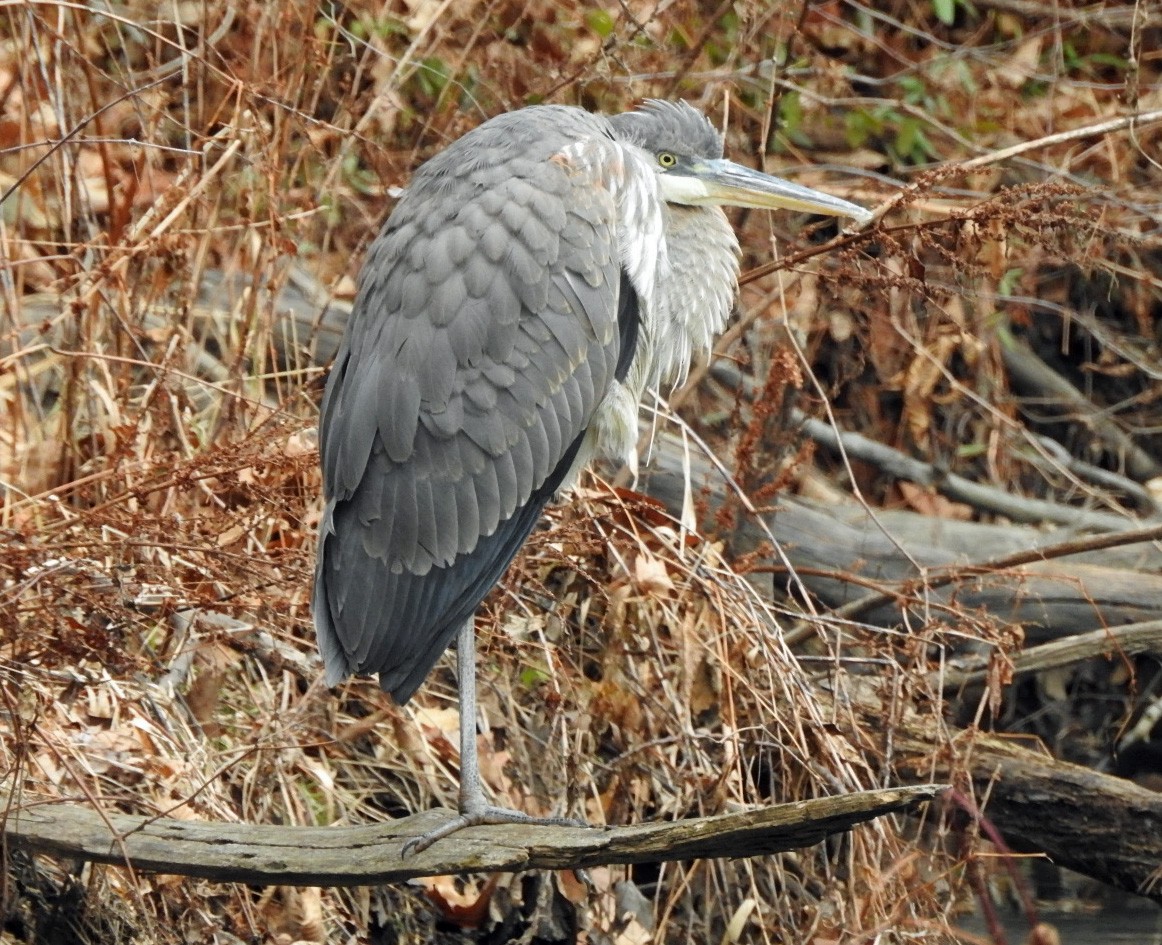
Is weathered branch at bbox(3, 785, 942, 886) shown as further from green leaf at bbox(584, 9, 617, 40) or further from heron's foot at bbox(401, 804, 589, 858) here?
green leaf at bbox(584, 9, 617, 40)

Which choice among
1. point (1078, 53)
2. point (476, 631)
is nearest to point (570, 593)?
point (476, 631)

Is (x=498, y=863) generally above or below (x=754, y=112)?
below

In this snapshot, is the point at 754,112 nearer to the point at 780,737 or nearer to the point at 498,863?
the point at 780,737

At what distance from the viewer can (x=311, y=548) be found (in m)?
4.05

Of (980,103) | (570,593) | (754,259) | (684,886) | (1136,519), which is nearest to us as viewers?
(684,886)

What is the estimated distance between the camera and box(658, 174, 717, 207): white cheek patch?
394cm

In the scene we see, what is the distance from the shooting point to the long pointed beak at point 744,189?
3.82 m

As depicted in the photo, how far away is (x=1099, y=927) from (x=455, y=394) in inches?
114

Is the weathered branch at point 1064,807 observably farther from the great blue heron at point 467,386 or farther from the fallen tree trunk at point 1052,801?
the great blue heron at point 467,386

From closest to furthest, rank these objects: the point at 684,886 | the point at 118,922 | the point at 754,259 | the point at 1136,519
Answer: the point at 118,922
the point at 684,886
the point at 1136,519
the point at 754,259

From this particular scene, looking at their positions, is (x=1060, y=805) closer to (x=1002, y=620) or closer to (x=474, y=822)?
(x=1002, y=620)

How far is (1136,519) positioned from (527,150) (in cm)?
316

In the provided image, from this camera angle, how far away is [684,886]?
4.07 meters

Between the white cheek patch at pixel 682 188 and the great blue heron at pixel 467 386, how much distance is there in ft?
0.94
